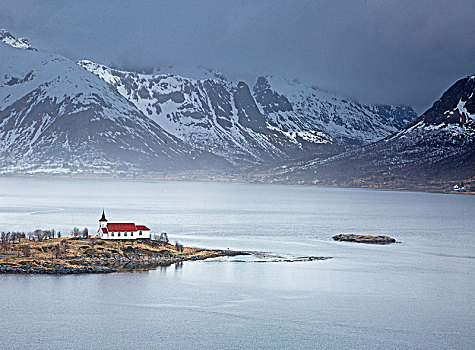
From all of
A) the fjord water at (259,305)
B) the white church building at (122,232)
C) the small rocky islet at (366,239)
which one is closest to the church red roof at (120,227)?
the white church building at (122,232)

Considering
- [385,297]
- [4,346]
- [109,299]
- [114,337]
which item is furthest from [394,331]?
[4,346]

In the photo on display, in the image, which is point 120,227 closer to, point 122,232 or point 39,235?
point 122,232

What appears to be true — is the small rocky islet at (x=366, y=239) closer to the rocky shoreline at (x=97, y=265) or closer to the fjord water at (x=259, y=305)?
the fjord water at (x=259, y=305)

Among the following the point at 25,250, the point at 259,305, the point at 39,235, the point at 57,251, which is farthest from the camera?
the point at 39,235

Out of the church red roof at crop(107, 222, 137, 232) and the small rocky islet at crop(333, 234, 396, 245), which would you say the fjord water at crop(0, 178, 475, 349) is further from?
the small rocky islet at crop(333, 234, 396, 245)

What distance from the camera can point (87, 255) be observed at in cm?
10762

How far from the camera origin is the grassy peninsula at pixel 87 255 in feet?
327

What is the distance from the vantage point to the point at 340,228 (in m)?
181

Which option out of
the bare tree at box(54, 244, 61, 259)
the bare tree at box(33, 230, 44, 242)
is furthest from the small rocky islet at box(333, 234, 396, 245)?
the bare tree at box(54, 244, 61, 259)

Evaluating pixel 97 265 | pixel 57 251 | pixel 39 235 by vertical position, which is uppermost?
pixel 39 235

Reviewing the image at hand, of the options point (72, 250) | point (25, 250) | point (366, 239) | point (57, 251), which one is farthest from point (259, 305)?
point (366, 239)

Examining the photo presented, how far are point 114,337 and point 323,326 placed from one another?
23257 mm

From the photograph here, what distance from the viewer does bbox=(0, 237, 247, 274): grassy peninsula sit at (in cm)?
9969

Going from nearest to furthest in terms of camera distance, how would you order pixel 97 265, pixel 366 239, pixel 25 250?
pixel 97 265
pixel 25 250
pixel 366 239
